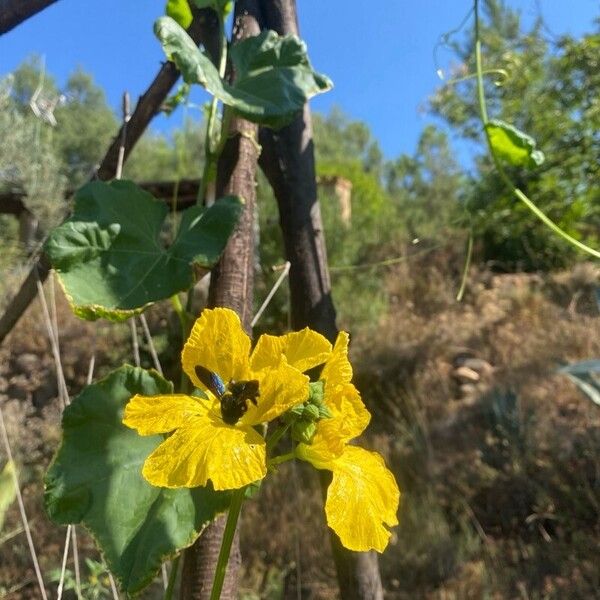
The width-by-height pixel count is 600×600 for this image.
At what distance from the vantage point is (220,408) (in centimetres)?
40

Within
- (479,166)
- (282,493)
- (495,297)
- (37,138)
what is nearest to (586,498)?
(282,493)

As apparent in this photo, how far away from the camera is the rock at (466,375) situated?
510cm

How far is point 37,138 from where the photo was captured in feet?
23.3

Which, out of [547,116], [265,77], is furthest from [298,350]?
[547,116]

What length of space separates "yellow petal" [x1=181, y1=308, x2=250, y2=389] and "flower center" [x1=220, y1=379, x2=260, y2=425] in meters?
0.01

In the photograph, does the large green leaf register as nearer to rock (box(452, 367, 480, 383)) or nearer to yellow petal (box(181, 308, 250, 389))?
yellow petal (box(181, 308, 250, 389))

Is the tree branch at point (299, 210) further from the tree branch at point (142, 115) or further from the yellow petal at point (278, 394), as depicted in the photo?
the yellow petal at point (278, 394)

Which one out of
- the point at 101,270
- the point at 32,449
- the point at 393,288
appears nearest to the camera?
the point at 101,270

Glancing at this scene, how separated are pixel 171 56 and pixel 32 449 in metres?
3.80

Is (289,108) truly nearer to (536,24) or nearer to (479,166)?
(536,24)

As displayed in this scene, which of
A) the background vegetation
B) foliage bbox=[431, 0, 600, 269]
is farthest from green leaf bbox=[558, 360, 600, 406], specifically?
foliage bbox=[431, 0, 600, 269]

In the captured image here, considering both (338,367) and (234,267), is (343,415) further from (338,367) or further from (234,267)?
(234,267)

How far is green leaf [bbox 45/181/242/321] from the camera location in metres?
0.58

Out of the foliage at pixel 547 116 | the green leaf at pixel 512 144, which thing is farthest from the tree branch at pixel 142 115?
the foliage at pixel 547 116
